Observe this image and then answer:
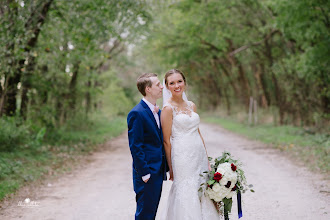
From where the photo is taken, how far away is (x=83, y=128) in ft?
62.4

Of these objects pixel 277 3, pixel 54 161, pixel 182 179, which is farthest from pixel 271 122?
pixel 182 179

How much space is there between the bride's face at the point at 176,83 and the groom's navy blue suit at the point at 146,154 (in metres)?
0.48

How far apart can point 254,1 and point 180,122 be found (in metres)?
16.5

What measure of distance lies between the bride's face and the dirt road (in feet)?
7.83

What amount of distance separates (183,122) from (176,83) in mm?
475

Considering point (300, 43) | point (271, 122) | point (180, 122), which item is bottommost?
point (271, 122)

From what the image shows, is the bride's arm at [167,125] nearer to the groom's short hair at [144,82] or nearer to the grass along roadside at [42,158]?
the groom's short hair at [144,82]

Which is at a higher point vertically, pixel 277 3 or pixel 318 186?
pixel 277 3

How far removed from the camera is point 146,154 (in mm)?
4066

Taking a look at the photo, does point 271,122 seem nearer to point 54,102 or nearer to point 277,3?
point 277,3

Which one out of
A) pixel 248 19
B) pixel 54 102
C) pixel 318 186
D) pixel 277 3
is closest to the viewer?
pixel 318 186

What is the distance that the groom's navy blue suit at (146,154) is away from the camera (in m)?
3.98
